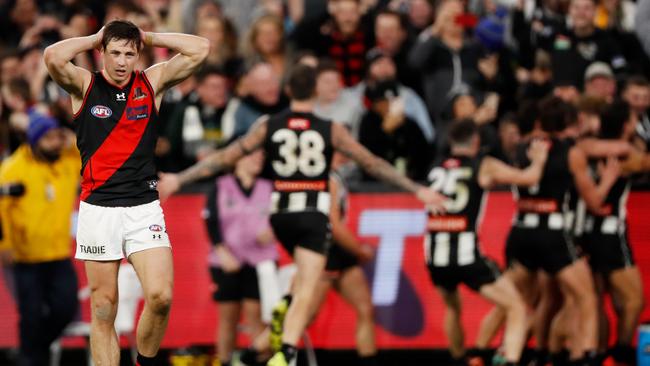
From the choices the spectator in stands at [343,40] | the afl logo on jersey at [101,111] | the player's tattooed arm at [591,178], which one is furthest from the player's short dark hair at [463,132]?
the afl logo on jersey at [101,111]

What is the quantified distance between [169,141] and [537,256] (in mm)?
4684

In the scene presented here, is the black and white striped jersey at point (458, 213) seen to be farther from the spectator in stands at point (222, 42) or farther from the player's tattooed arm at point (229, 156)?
the spectator in stands at point (222, 42)

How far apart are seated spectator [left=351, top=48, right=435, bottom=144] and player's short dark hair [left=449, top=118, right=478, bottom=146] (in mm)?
2248

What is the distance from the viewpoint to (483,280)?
44.2 ft

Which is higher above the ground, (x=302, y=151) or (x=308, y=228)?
(x=302, y=151)

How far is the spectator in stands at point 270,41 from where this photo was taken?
16.6 m

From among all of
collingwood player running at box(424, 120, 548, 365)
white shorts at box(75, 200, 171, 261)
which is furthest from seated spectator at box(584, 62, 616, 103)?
white shorts at box(75, 200, 171, 261)

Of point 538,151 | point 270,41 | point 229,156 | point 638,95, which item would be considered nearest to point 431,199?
point 538,151

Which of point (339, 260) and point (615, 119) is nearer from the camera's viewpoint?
point (615, 119)

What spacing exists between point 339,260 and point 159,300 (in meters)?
4.62

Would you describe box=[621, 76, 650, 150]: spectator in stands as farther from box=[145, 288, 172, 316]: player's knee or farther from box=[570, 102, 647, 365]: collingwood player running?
box=[145, 288, 172, 316]: player's knee

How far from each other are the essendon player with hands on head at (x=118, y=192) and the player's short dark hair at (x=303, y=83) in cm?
274

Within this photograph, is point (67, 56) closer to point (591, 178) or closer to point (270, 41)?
point (591, 178)

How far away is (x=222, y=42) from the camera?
55.4 feet
